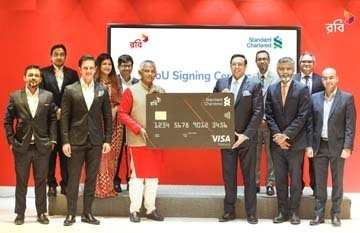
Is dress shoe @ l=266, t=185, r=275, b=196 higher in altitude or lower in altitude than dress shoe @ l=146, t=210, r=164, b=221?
higher

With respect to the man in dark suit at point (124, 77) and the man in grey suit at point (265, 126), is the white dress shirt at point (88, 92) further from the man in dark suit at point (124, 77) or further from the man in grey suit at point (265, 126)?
the man in grey suit at point (265, 126)

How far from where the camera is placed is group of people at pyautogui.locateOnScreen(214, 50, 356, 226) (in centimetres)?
489

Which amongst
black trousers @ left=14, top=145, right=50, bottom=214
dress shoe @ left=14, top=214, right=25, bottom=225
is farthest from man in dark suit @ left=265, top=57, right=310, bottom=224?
dress shoe @ left=14, top=214, right=25, bottom=225

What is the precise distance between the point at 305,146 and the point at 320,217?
0.71 m

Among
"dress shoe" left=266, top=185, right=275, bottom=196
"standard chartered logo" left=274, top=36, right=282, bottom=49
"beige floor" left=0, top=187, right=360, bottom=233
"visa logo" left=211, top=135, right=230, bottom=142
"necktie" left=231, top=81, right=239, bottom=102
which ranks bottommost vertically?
"beige floor" left=0, top=187, right=360, bottom=233

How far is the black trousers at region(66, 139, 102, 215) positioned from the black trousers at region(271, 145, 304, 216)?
1732 millimetres

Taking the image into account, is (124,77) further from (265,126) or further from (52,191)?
(265,126)

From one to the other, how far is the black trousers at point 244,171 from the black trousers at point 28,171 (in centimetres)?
174

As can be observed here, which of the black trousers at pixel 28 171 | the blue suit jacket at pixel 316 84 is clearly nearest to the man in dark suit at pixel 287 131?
the blue suit jacket at pixel 316 84

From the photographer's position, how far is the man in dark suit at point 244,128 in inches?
196

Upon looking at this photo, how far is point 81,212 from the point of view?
5391 millimetres

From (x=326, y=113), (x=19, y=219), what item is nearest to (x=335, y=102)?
(x=326, y=113)

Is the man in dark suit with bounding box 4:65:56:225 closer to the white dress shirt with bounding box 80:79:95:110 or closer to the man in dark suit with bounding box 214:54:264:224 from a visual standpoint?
the white dress shirt with bounding box 80:79:95:110

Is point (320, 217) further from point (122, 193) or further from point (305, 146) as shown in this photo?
point (122, 193)
